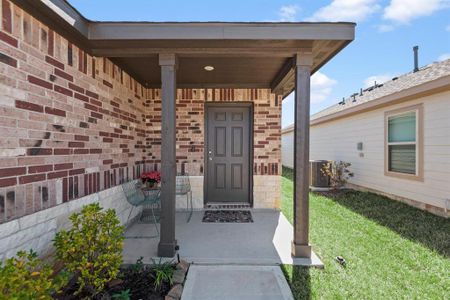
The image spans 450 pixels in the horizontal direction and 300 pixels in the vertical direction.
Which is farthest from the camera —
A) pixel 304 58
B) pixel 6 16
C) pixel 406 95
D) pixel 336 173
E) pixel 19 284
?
pixel 336 173

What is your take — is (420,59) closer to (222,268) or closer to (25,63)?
(222,268)

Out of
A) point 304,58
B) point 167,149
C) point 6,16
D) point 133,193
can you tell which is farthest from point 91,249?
point 304,58

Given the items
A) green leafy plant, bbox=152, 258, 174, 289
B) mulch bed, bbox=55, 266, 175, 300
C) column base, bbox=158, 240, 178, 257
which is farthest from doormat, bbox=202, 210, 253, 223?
mulch bed, bbox=55, 266, 175, 300

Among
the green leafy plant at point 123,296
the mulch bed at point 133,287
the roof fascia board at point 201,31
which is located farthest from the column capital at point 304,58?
the green leafy plant at point 123,296

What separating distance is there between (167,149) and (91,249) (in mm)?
1179

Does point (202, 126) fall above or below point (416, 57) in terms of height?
below

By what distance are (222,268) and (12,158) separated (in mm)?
2032

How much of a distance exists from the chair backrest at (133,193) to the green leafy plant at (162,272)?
109 centimetres

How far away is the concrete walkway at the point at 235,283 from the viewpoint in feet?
6.58

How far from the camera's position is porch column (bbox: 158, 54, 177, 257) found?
2.66 m

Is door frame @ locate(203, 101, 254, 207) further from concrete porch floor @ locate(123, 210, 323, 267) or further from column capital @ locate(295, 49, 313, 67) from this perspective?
column capital @ locate(295, 49, 313, 67)

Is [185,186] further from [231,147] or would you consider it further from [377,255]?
[377,255]

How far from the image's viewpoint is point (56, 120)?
7.26 ft

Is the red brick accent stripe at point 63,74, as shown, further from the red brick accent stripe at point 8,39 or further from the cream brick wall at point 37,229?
→ the cream brick wall at point 37,229
